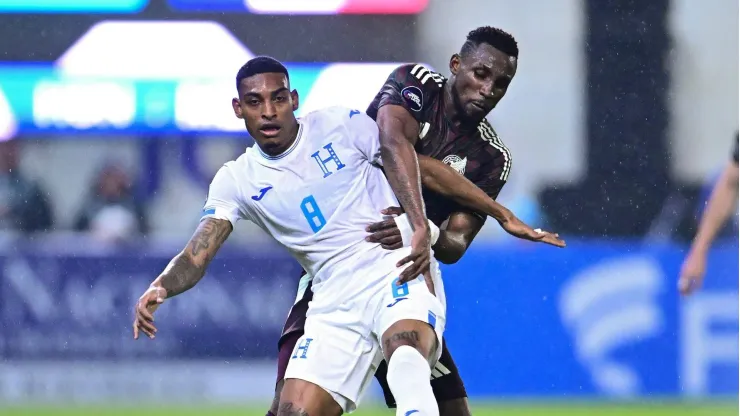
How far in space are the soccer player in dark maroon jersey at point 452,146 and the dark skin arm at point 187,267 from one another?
1.56 feet

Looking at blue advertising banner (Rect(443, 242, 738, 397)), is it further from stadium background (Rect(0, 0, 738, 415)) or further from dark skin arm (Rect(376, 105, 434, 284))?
dark skin arm (Rect(376, 105, 434, 284))

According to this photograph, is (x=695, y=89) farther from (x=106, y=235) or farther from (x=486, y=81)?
(x=486, y=81)

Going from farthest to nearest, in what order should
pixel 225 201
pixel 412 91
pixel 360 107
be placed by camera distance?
pixel 360 107 < pixel 412 91 < pixel 225 201

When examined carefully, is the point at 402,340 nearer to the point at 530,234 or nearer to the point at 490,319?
the point at 530,234

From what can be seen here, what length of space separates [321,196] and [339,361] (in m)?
0.58

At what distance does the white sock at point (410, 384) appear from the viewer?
4.54 metres

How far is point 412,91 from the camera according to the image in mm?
5316

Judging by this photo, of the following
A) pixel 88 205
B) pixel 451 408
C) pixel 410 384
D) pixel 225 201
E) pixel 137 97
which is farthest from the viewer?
pixel 137 97

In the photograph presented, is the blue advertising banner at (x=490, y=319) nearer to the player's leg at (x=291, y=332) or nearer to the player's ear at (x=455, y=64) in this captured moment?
the player's leg at (x=291, y=332)

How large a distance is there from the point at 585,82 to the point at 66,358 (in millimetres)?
4648

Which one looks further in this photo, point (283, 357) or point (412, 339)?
point (283, 357)

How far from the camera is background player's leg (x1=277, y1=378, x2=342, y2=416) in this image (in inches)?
195

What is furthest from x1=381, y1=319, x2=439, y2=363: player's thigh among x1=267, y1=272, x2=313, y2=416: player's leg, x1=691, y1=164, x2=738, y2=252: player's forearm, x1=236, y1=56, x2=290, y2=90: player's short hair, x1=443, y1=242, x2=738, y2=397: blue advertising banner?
x1=443, y1=242, x2=738, y2=397: blue advertising banner

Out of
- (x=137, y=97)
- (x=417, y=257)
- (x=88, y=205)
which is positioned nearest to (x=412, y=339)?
(x=417, y=257)
